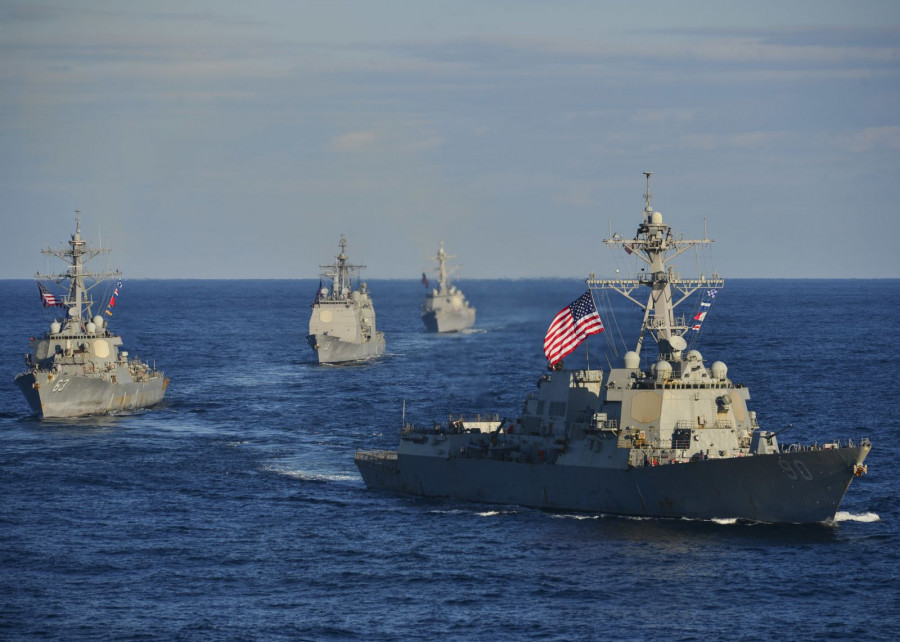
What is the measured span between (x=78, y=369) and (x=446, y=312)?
72861 mm

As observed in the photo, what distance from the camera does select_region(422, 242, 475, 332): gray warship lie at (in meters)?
154

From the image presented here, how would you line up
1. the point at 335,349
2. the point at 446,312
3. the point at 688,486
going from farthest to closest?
1. the point at 446,312
2. the point at 335,349
3. the point at 688,486

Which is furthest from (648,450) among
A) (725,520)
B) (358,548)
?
(358,548)

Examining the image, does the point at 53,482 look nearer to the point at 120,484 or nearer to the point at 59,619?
the point at 120,484

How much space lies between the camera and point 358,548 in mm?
45969

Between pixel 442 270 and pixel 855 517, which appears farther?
pixel 442 270

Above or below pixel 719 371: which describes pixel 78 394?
below

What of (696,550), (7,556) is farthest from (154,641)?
(696,550)

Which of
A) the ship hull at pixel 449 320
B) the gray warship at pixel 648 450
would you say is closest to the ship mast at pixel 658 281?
the gray warship at pixel 648 450

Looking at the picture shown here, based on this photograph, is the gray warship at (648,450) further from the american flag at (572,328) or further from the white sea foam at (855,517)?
the white sea foam at (855,517)

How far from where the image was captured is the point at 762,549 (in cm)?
4356

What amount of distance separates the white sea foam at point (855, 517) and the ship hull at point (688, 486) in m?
1.91

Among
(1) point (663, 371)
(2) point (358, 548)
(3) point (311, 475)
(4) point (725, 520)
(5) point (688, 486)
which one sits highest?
(1) point (663, 371)

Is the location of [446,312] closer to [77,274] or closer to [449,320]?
[449,320]
